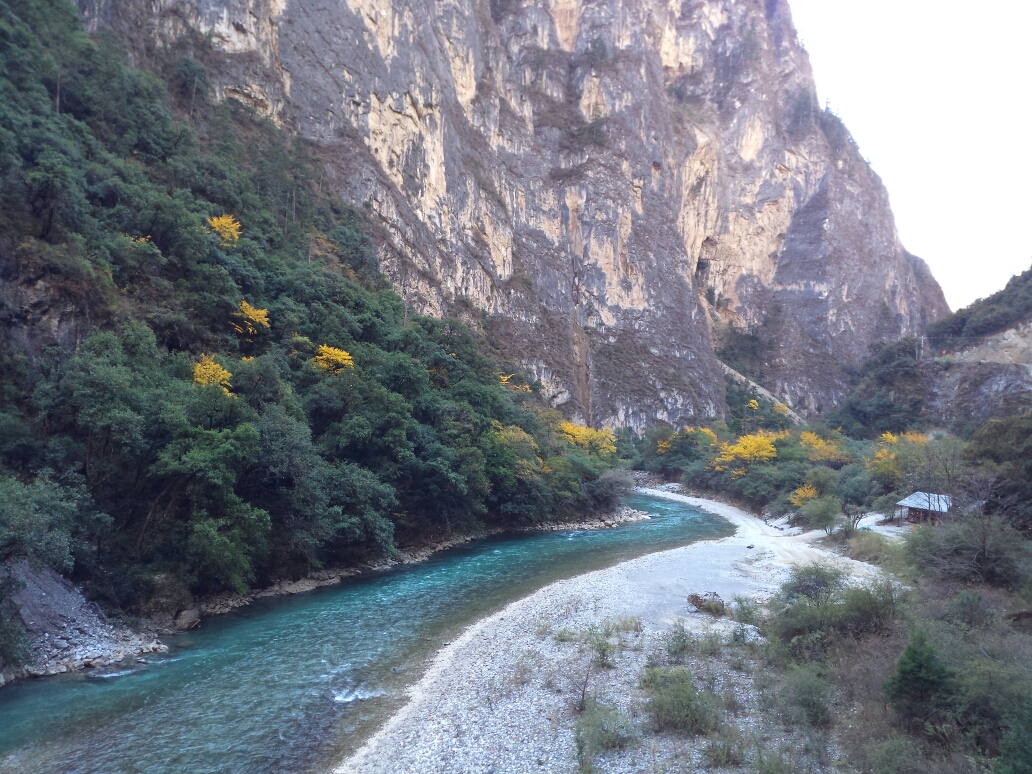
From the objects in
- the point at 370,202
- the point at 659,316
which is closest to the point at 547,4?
the point at 659,316

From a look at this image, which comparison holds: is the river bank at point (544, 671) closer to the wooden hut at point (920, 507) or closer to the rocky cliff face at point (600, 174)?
the wooden hut at point (920, 507)

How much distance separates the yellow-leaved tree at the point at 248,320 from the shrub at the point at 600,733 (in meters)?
19.0

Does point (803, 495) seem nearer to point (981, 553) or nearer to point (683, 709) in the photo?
point (981, 553)

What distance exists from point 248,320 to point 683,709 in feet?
66.4

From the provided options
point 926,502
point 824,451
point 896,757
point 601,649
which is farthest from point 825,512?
point 896,757

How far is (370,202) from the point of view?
41688 mm

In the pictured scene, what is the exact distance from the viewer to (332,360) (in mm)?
24922

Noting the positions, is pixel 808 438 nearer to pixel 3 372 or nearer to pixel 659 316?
pixel 659 316

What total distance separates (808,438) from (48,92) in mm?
49210

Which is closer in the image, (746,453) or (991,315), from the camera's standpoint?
(746,453)

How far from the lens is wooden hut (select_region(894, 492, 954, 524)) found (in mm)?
22016

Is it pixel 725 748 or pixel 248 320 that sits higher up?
pixel 248 320

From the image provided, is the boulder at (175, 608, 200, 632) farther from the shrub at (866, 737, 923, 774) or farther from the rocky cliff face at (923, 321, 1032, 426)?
the rocky cliff face at (923, 321, 1032, 426)

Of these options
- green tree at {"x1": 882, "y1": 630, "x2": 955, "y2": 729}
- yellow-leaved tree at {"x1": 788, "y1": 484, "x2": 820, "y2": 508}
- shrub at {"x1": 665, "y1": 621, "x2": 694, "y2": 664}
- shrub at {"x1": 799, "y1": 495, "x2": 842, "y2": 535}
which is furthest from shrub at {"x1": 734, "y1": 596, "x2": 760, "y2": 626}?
yellow-leaved tree at {"x1": 788, "y1": 484, "x2": 820, "y2": 508}
